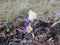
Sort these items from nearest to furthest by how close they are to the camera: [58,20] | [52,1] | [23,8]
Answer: [58,20], [23,8], [52,1]

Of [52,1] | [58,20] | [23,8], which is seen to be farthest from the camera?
[52,1]

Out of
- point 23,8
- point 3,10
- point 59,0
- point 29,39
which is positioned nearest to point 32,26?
point 29,39

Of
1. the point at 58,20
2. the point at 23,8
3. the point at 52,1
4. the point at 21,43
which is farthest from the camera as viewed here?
the point at 52,1

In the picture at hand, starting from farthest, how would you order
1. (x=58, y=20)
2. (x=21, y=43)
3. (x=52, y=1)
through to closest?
(x=52, y=1) < (x=58, y=20) < (x=21, y=43)

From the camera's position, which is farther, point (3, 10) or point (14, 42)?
point (3, 10)

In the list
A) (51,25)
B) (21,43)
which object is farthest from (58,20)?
(21,43)

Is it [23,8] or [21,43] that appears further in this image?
[23,8]

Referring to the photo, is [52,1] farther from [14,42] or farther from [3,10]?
[14,42]

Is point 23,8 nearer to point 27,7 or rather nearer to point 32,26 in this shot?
point 27,7
